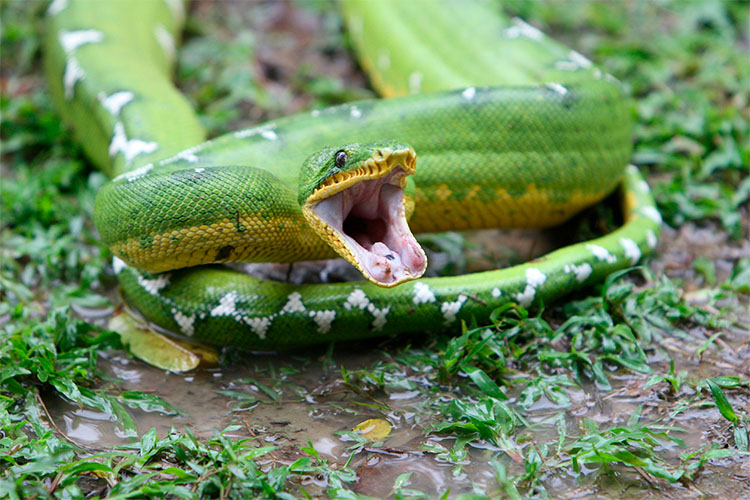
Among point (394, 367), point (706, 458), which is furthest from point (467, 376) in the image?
point (706, 458)

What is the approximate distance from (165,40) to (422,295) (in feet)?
11.0

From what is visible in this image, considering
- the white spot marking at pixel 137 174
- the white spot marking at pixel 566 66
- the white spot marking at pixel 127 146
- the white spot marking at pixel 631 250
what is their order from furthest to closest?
the white spot marking at pixel 566 66 < the white spot marking at pixel 127 146 < the white spot marking at pixel 631 250 < the white spot marking at pixel 137 174

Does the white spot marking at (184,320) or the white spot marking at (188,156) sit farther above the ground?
the white spot marking at (188,156)

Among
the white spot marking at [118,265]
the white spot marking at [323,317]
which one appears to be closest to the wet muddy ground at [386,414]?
the white spot marking at [323,317]

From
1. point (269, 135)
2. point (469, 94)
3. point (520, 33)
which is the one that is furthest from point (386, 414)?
point (520, 33)

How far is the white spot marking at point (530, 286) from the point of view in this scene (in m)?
3.30

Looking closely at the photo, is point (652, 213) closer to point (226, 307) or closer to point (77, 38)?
point (226, 307)

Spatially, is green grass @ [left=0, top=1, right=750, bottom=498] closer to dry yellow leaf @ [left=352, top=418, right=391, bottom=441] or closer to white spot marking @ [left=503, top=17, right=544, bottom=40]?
dry yellow leaf @ [left=352, top=418, right=391, bottom=441]

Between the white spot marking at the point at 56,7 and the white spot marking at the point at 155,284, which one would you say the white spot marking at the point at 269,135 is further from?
the white spot marking at the point at 56,7

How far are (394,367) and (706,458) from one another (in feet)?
4.24

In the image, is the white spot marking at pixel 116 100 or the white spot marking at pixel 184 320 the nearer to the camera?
the white spot marking at pixel 184 320

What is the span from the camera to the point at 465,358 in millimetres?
3072

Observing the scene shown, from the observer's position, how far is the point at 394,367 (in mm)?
3186

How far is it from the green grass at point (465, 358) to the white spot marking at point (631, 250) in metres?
0.12
